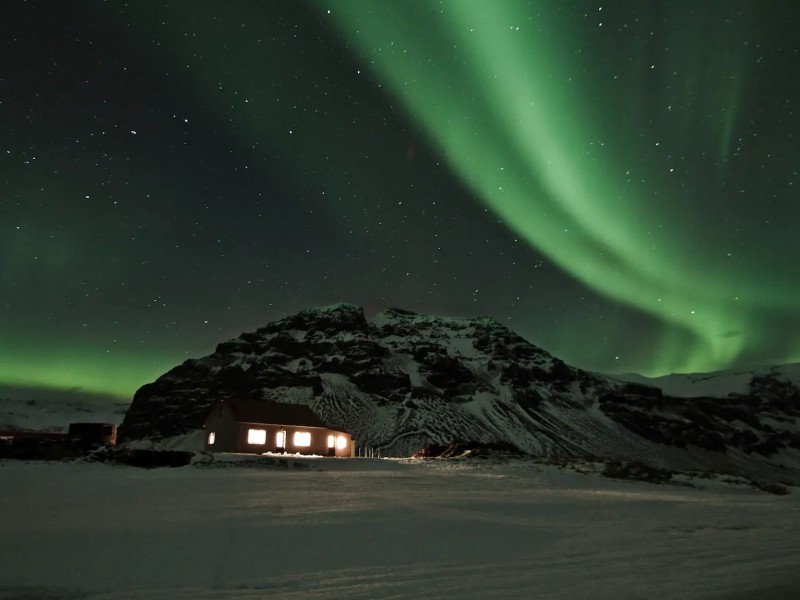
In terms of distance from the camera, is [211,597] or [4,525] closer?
[211,597]

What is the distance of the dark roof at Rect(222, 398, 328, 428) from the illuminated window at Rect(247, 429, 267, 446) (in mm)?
951

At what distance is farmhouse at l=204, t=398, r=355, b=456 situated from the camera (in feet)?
182

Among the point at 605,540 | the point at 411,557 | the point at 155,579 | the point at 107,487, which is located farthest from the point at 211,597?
the point at 107,487

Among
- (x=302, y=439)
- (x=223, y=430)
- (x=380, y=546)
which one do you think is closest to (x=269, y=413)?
(x=302, y=439)

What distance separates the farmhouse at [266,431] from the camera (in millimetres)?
55438

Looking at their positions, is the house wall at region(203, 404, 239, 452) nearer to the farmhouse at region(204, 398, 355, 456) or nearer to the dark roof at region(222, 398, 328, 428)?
the farmhouse at region(204, 398, 355, 456)

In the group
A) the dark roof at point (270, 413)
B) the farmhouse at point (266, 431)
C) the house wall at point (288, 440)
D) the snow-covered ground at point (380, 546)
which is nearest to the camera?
the snow-covered ground at point (380, 546)

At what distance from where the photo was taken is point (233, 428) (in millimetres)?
55312

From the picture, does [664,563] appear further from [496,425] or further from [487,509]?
[496,425]

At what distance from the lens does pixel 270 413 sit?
5888 centimetres

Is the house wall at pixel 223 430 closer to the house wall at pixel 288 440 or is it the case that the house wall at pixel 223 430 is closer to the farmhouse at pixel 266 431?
the farmhouse at pixel 266 431

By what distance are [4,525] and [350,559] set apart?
6.00m

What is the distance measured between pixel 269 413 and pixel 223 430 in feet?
15.3

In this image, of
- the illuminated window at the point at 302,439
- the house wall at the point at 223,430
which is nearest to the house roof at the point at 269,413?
the house wall at the point at 223,430
